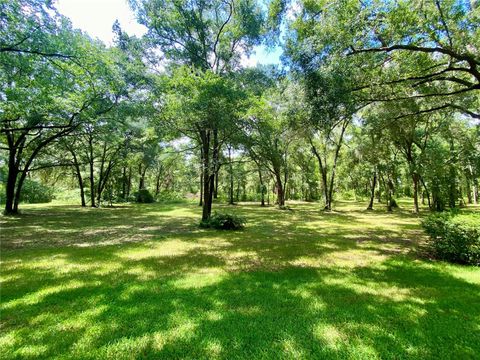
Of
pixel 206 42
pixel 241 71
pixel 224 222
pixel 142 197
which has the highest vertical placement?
pixel 206 42

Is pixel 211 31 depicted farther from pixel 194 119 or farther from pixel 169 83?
pixel 194 119

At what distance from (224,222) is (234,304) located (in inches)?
301

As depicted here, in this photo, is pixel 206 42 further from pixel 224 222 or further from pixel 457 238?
pixel 457 238

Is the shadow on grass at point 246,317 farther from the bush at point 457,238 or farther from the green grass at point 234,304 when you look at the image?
the bush at point 457,238

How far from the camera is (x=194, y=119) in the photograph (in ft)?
33.9

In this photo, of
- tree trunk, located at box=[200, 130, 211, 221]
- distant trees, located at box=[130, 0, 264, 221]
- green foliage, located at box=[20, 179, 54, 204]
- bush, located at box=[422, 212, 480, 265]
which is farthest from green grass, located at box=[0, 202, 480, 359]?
green foliage, located at box=[20, 179, 54, 204]

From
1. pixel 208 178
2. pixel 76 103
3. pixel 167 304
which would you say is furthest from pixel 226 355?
pixel 76 103

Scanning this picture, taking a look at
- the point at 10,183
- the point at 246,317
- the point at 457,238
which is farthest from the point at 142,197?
the point at 457,238

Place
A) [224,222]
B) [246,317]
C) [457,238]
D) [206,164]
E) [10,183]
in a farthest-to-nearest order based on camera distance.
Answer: [10,183] → [206,164] → [224,222] → [457,238] → [246,317]

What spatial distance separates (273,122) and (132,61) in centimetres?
766

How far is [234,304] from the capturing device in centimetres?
375

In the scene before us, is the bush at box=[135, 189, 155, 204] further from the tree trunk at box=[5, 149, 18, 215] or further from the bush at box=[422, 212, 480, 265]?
the bush at box=[422, 212, 480, 265]

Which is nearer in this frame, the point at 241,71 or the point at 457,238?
the point at 457,238

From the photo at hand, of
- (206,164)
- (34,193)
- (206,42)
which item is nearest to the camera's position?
(206,164)
